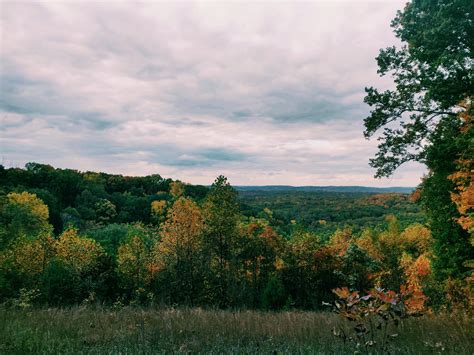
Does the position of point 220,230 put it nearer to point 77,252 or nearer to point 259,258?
point 259,258

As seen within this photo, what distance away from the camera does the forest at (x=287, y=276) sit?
5672mm

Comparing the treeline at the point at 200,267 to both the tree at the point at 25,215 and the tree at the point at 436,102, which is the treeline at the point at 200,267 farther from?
the tree at the point at 25,215

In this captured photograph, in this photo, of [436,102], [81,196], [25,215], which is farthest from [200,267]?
[81,196]

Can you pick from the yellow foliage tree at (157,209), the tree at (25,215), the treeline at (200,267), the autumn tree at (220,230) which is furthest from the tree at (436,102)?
the yellow foliage tree at (157,209)

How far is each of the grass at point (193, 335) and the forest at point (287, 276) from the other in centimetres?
4

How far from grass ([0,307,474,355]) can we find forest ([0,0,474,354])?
0.04 metres

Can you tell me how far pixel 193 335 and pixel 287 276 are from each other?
83.2 ft

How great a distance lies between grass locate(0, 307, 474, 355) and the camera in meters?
5.23

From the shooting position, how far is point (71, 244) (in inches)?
1168

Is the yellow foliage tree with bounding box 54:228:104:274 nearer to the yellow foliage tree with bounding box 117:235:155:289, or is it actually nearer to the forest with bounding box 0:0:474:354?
the forest with bounding box 0:0:474:354

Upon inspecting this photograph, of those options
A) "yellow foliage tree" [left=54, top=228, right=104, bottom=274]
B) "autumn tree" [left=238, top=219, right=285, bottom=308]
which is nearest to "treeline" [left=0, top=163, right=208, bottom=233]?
"yellow foliage tree" [left=54, top=228, right=104, bottom=274]

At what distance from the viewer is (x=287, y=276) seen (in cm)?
3062

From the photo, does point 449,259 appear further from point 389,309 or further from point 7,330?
point 7,330

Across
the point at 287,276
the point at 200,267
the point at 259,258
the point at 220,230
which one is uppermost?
the point at 220,230
